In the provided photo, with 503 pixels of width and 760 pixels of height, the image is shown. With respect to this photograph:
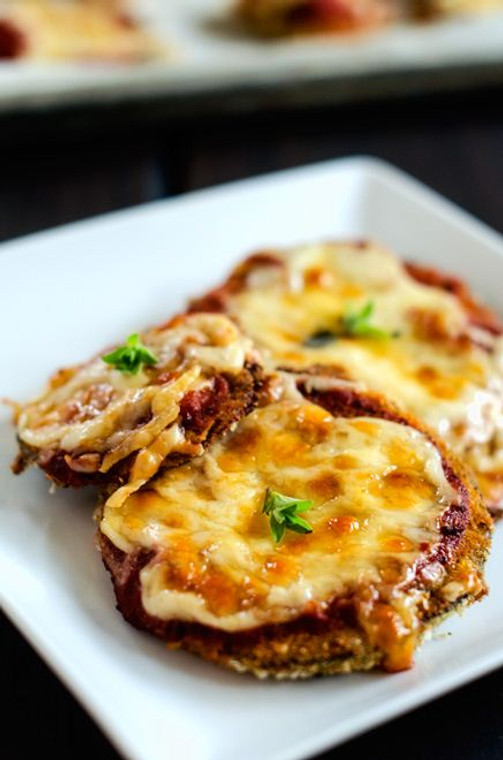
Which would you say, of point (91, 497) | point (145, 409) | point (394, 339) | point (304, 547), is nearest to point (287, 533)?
point (304, 547)

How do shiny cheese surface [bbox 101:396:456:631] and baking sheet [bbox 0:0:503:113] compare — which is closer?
shiny cheese surface [bbox 101:396:456:631]

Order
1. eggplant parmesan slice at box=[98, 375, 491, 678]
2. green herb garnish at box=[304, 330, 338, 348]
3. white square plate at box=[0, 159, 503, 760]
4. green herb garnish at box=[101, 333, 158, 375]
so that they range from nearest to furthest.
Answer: white square plate at box=[0, 159, 503, 760]
eggplant parmesan slice at box=[98, 375, 491, 678]
green herb garnish at box=[101, 333, 158, 375]
green herb garnish at box=[304, 330, 338, 348]

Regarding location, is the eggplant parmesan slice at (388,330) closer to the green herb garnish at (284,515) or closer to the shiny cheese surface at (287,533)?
the shiny cheese surface at (287,533)

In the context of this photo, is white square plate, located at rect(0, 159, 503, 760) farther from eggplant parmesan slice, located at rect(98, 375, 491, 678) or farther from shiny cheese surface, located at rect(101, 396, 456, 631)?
shiny cheese surface, located at rect(101, 396, 456, 631)

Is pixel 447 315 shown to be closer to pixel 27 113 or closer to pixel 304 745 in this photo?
pixel 304 745

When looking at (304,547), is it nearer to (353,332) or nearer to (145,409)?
(145,409)

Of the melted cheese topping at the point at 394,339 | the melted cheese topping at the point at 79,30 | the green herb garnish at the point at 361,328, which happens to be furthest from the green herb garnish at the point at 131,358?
the melted cheese topping at the point at 79,30

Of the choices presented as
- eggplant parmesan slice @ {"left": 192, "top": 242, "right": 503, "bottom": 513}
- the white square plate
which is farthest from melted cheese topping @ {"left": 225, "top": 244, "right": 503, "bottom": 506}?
the white square plate

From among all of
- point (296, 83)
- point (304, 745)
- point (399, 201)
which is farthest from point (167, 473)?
point (296, 83)
